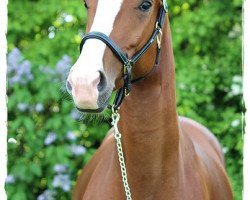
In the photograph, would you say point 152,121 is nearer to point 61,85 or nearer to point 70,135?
point 61,85

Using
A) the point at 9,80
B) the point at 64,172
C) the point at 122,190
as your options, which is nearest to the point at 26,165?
the point at 64,172

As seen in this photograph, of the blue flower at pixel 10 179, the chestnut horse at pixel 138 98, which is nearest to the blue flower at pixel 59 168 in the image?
the blue flower at pixel 10 179

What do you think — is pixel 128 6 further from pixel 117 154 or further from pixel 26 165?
pixel 26 165

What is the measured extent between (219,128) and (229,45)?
3.32 feet

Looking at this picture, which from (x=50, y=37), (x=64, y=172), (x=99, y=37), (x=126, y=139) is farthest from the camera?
(x=50, y=37)

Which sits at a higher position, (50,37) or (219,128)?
(50,37)

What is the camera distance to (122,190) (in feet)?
9.04

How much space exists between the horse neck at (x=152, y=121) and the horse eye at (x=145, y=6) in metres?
0.23

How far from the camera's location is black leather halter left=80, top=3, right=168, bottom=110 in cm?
234

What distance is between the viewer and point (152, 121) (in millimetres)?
2678

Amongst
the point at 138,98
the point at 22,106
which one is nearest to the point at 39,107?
the point at 22,106

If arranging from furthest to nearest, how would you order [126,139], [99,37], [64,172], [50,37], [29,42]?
[29,42] → [50,37] → [64,172] → [126,139] → [99,37]

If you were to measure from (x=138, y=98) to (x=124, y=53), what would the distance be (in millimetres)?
286

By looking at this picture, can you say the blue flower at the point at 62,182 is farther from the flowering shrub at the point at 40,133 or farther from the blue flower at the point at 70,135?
the blue flower at the point at 70,135
